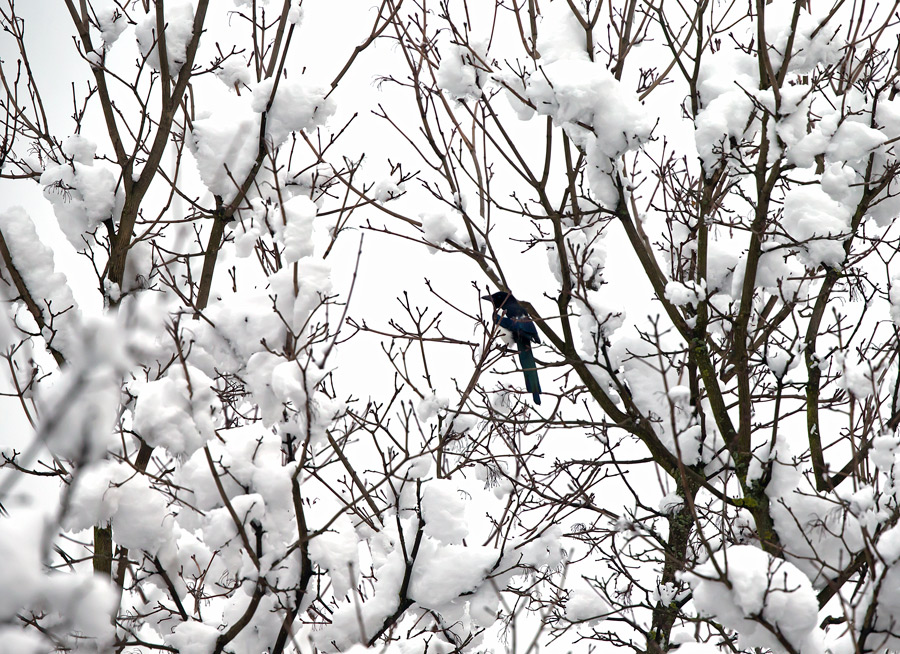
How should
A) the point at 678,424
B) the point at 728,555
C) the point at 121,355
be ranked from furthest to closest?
the point at 678,424, the point at 728,555, the point at 121,355

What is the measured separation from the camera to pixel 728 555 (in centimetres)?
251

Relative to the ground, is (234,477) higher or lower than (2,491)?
higher

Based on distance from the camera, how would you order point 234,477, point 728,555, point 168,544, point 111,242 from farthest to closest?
point 111,242
point 168,544
point 234,477
point 728,555

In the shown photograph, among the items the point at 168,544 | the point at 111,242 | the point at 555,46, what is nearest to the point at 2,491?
the point at 168,544

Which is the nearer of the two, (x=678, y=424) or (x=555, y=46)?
(x=555, y=46)

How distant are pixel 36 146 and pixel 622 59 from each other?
351 centimetres

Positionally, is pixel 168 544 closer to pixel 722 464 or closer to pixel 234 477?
pixel 234 477

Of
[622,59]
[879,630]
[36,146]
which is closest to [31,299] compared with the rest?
[36,146]

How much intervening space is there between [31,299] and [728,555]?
3.60 m

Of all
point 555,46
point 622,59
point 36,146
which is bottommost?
point 555,46

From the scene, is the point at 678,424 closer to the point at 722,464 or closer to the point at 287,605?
the point at 722,464

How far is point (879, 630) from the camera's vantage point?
255 centimetres

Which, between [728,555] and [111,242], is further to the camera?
[111,242]

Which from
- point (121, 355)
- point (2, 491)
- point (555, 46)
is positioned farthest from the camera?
point (555, 46)
